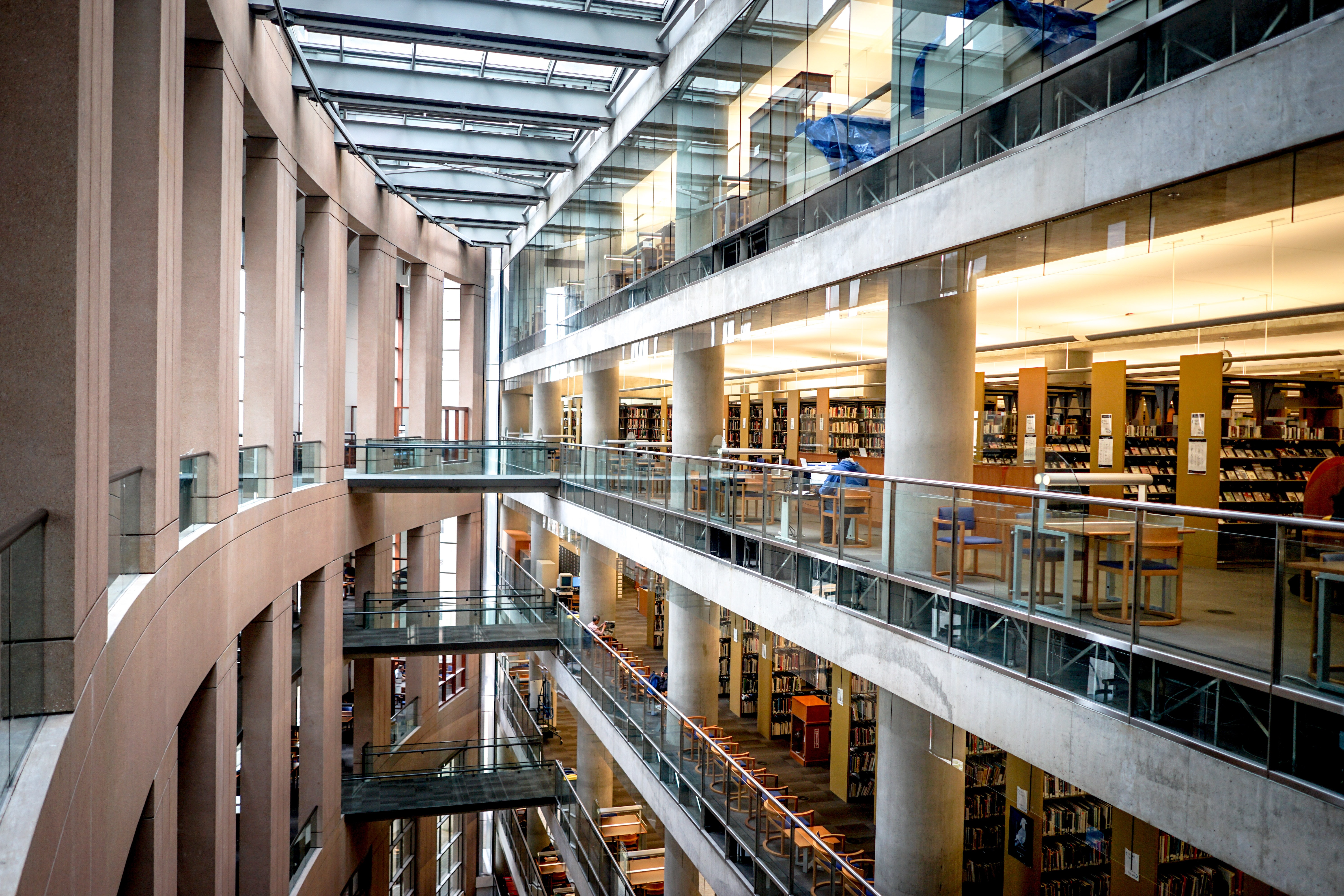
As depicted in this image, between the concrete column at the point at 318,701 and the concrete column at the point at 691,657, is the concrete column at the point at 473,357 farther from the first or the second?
the concrete column at the point at 691,657

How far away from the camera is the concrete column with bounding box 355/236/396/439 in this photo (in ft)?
57.7

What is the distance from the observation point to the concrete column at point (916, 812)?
22.6ft

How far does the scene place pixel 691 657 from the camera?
12.1 metres

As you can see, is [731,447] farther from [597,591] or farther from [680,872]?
[680,872]

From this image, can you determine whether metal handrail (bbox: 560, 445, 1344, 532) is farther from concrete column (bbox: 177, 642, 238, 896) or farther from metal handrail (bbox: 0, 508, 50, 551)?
concrete column (bbox: 177, 642, 238, 896)

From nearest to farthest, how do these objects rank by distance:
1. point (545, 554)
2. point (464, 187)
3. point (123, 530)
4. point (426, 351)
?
1. point (123, 530)
2. point (464, 187)
3. point (426, 351)
4. point (545, 554)

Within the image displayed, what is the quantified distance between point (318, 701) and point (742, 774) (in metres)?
8.13

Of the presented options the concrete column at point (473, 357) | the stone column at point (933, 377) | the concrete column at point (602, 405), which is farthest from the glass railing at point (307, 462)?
the concrete column at point (473, 357)

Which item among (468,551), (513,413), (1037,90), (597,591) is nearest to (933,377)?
(1037,90)

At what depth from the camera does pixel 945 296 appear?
671 cm

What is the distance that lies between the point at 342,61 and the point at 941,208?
10.6 m

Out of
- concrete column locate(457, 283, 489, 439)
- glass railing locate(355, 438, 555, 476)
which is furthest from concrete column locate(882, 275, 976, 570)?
concrete column locate(457, 283, 489, 439)

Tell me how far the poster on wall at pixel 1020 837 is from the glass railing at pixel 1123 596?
421cm

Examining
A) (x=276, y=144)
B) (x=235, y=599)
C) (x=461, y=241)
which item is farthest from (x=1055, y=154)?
(x=461, y=241)
